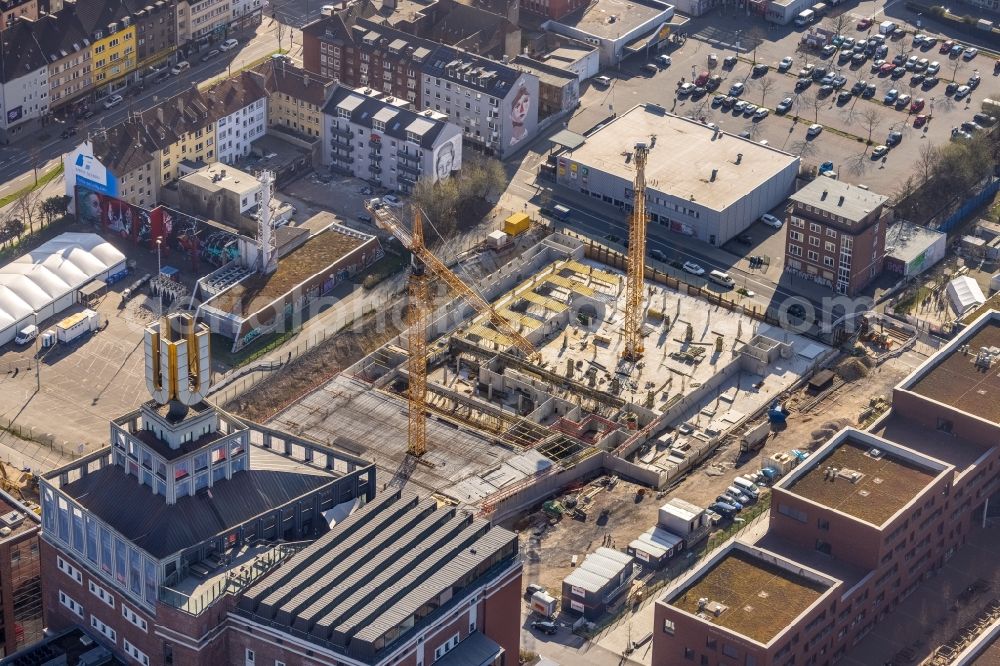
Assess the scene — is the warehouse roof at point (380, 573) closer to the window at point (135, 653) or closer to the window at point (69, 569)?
the window at point (135, 653)

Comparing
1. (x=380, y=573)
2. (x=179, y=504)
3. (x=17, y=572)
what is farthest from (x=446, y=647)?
(x=17, y=572)

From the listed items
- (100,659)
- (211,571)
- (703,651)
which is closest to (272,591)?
(211,571)

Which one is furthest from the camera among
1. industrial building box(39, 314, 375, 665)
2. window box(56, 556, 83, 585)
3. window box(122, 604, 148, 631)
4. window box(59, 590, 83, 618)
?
window box(59, 590, 83, 618)

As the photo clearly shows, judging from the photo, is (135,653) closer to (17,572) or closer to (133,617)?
(133,617)

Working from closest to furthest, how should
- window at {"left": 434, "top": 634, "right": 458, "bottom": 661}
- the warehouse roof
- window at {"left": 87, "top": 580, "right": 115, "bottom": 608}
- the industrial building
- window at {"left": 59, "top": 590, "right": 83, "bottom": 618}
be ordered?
the warehouse roof, the industrial building, window at {"left": 434, "top": 634, "right": 458, "bottom": 661}, window at {"left": 87, "top": 580, "right": 115, "bottom": 608}, window at {"left": 59, "top": 590, "right": 83, "bottom": 618}

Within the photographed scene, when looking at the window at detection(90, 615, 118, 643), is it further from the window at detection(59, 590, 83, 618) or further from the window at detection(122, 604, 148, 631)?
the window at detection(122, 604, 148, 631)

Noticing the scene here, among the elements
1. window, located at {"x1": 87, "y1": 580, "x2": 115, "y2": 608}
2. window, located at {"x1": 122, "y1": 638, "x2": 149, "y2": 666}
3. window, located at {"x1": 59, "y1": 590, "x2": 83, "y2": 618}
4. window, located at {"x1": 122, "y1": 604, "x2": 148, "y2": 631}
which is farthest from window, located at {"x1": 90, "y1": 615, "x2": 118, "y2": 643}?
window, located at {"x1": 122, "y1": 604, "x2": 148, "y2": 631}

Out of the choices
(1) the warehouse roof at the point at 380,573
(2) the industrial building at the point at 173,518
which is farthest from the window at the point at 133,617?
(1) the warehouse roof at the point at 380,573

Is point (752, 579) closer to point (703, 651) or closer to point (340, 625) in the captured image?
point (703, 651)
